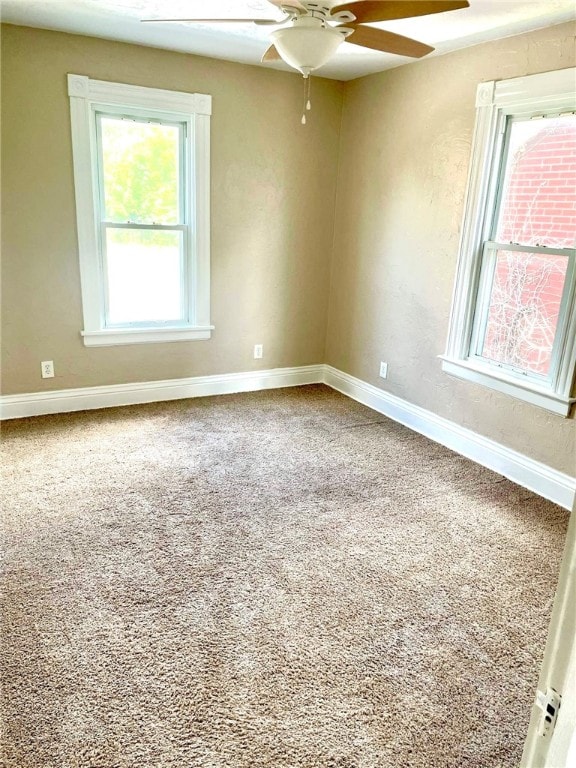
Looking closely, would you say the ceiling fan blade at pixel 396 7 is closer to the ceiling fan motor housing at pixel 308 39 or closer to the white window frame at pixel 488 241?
the ceiling fan motor housing at pixel 308 39

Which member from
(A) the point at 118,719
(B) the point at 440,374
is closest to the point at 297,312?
(B) the point at 440,374

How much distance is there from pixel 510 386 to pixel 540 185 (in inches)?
44.4

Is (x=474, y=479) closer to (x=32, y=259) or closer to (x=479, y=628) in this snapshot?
(x=479, y=628)

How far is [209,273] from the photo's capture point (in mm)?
4125

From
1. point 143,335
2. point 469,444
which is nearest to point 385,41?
point 469,444

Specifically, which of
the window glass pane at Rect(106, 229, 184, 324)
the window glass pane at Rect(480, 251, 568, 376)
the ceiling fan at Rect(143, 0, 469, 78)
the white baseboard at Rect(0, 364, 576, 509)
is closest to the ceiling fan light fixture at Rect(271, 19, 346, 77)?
the ceiling fan at Rect(143, 0, 469, 78)

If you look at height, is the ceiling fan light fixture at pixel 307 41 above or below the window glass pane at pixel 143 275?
above

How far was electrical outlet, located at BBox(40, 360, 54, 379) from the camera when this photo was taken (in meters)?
3.75

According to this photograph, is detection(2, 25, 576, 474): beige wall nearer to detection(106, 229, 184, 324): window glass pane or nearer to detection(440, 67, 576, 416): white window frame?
detection(440, 67, 576, 416): white window frame

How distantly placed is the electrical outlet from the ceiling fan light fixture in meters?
2.66

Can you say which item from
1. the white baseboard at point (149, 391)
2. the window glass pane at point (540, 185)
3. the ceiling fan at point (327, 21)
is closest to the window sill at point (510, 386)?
the window glass pane at point (540, 185)

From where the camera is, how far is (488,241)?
3.23 m

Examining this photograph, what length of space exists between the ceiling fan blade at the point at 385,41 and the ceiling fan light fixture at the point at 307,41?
11 centimetres

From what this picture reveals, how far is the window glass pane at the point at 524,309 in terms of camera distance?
293cm
